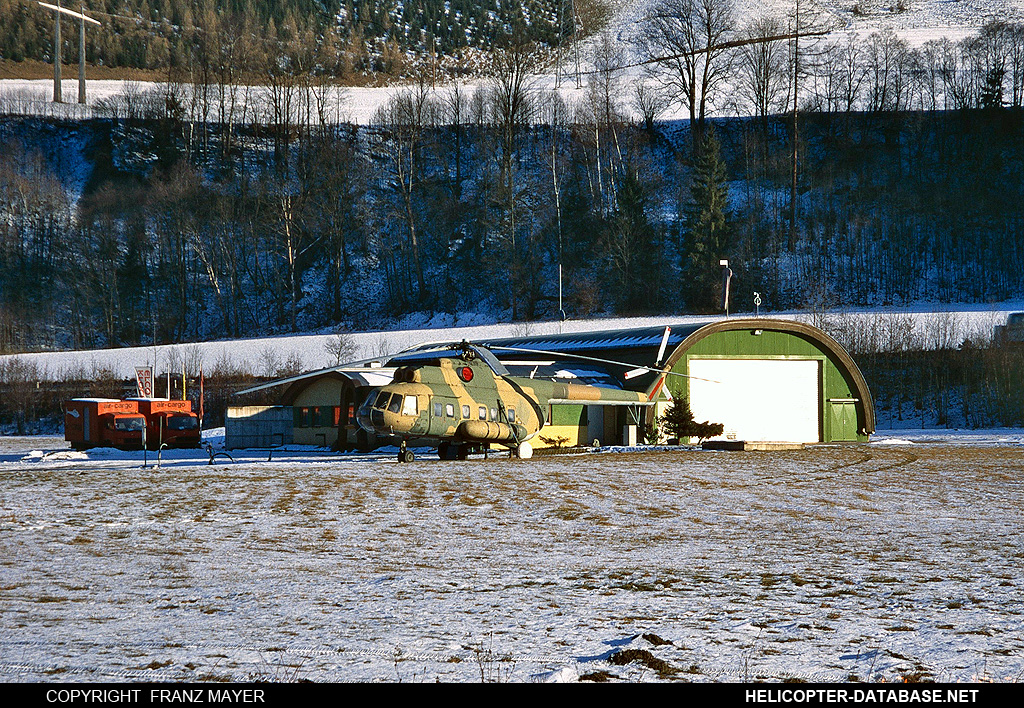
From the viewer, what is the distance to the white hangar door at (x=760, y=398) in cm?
3522

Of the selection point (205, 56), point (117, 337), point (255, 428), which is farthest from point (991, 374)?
point (205, 56)

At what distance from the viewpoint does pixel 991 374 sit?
4625 centimetres

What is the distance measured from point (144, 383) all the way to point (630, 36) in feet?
282

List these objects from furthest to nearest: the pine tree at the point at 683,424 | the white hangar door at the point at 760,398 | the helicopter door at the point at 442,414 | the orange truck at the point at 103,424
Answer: the white hangar door at the point at 760,398, the pine tree at the point at 683,424, the orange truck at the point at 103,424, the helicopter door at the point at 442,414

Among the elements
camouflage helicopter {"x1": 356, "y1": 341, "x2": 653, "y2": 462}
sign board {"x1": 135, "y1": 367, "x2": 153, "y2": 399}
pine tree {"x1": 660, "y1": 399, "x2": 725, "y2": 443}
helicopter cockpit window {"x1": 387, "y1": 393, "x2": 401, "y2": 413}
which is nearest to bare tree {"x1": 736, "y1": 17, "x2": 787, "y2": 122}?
pine tree {"x1": 660, "y1": 399, "x2": 725, "y2": 443}

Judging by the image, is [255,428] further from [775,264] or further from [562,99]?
[562,99]

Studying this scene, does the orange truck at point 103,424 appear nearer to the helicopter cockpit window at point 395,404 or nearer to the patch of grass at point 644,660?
the helicopter cockpit window at point 395,404

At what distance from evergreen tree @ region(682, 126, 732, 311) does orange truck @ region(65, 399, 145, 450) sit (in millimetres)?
40254

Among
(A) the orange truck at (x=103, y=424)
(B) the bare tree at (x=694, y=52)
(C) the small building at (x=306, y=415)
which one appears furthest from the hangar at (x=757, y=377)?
(B) the bare tree at (x=694, y=52)

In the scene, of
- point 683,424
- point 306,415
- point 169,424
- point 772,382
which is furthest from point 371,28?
point 683,424

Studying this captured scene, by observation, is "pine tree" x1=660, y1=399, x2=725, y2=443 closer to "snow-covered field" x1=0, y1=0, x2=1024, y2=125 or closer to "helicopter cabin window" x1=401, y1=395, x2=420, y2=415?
"helicopter cabin window" x1=401, y1=395, x2=420, y2=415

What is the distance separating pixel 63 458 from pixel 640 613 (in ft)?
84.1

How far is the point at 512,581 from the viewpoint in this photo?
27.7ft

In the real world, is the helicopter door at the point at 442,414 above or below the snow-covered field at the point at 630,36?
below
